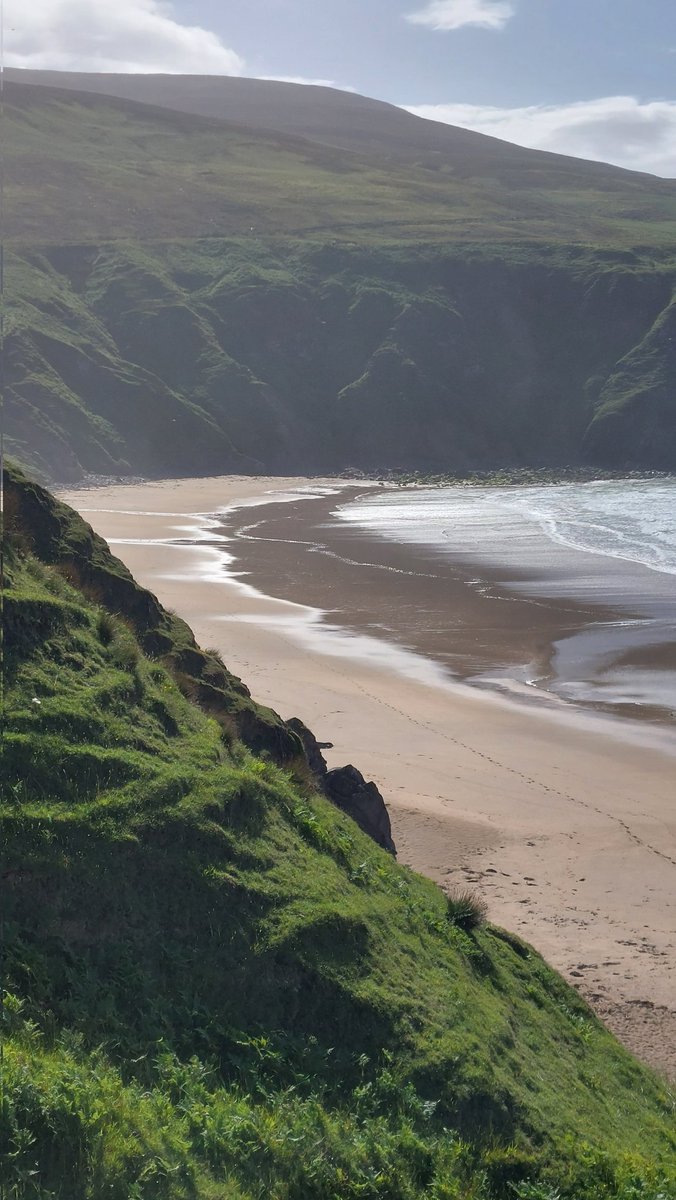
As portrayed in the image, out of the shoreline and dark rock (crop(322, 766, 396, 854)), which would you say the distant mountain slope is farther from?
dark rock (crop(322, 766, 396, 854))

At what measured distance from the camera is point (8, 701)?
254 inches

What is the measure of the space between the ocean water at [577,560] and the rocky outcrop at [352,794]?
32.4 feet

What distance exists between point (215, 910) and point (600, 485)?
69.8 m

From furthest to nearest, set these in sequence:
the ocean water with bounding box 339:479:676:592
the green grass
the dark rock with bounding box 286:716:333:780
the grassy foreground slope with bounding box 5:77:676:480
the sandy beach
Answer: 1. the green grass
2. the grassy foreground slope with bounding box 5:77:676:480
3. the ocean water with bounding box 339:479:676:592
4. the sandy beach
5. the dark rock with bounding box 286:716:333:780

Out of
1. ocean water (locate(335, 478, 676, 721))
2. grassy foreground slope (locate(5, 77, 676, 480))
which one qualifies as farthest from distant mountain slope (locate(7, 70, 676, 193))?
ocean water (locate(335, 478, 676, 721))

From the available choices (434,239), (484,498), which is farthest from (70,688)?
(434,239)

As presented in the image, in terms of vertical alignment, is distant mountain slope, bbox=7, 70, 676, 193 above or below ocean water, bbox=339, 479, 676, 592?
above

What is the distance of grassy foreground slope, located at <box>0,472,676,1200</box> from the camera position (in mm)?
4961

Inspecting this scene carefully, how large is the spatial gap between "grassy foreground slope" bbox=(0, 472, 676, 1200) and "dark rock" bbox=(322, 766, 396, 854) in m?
1.78

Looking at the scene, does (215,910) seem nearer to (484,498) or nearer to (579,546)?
(579,546)

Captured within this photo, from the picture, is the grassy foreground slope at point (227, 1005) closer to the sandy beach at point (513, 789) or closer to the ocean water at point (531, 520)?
the sandy beach at point (513, 789)

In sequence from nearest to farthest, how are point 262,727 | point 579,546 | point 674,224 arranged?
1. point 262,727
2. point 579,546
3. point 674,224

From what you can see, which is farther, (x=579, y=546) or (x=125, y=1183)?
(x=579, y=546)

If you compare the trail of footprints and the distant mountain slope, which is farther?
the distant mountain slope
